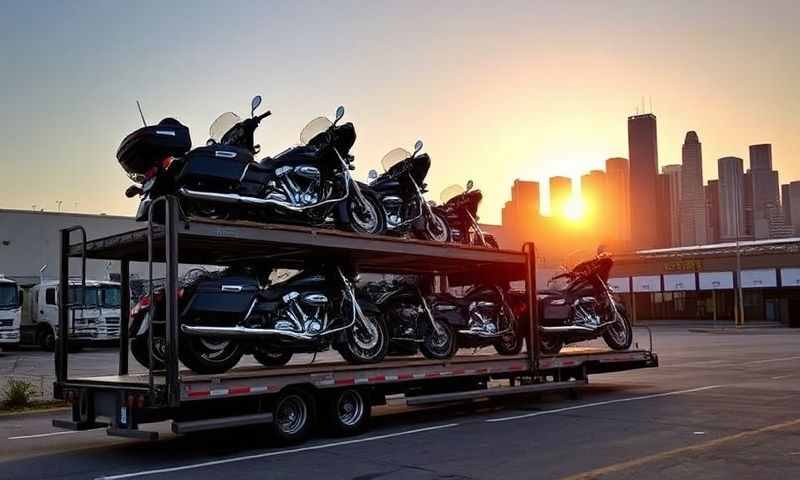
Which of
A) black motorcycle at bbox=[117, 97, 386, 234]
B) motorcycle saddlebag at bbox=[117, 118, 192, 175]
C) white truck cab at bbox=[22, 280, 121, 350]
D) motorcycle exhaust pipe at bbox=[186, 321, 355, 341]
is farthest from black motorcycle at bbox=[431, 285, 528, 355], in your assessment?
white truck cab at bbox=[22, 280, 121, 350]

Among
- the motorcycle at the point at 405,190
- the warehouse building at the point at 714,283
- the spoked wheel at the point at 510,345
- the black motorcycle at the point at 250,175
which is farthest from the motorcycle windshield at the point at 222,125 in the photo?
the warehouse building at the point at 714,283

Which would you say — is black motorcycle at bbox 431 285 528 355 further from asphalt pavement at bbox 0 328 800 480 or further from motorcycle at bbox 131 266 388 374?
motorcycle at bbox 131 266 388 374

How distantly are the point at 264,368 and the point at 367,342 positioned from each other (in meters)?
1.60

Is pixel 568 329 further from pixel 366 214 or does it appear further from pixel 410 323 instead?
pixel 366 214

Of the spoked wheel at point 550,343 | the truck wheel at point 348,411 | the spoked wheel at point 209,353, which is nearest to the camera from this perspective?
the spoked wheel at point 209,353

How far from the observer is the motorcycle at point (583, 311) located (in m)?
15.4

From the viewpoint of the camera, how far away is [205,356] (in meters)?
9.88

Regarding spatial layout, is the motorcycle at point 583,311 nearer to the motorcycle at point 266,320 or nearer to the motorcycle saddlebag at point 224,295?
the motorcycle at point 266,320

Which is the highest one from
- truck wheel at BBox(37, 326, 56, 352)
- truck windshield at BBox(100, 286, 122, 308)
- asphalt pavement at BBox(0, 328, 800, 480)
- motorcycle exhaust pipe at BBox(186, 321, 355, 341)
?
truck windshield at BBox(100, 286, 122, 308)

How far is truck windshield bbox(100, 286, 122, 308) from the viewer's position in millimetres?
29516

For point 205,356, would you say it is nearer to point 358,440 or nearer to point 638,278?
point 358,440

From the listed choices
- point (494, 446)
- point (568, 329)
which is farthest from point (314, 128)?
point (568, 329)

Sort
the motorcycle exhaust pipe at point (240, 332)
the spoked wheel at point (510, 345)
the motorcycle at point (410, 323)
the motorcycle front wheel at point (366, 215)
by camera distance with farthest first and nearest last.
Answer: the spoked wheel at point (510, 345) → the motorcycle at point (410, 323) → the motorcycle front wheel at point (366, 215) → the motorcycle exhaust pipe at point (240, 332)

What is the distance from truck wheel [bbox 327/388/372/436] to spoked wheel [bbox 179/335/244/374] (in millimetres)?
1293
